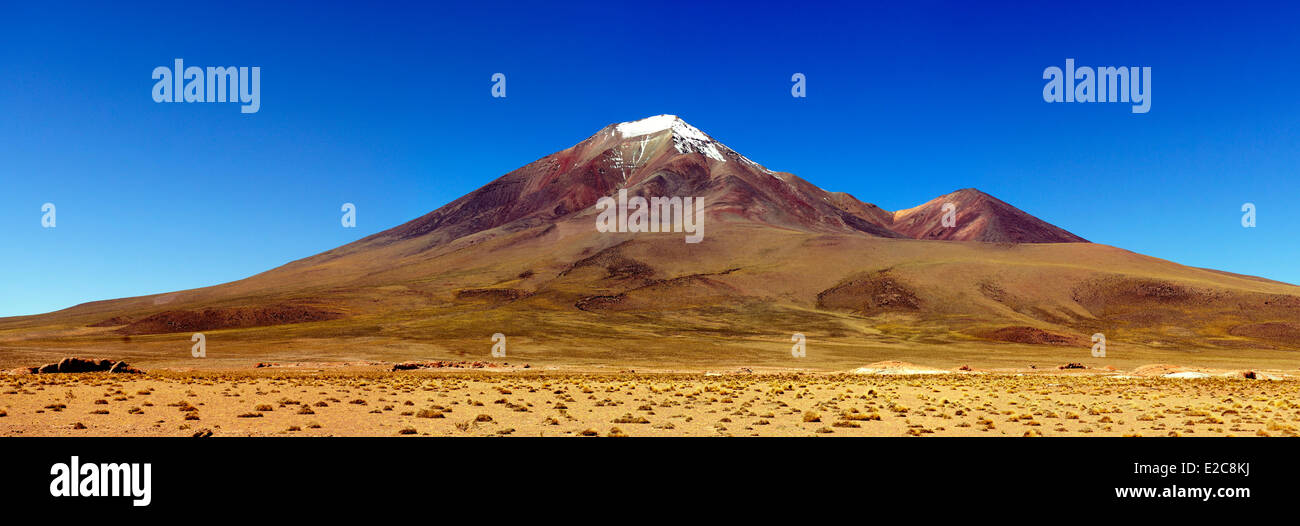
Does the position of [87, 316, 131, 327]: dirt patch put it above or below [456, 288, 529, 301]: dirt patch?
below

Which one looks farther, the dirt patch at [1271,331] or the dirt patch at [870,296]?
the dirt patch at [870,296]

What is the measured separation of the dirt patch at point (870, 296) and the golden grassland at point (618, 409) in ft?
298

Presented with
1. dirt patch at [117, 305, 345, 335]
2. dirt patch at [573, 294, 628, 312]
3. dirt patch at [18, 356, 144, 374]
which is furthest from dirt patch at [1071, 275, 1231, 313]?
dirt patch at [18, 356, 144, 374]

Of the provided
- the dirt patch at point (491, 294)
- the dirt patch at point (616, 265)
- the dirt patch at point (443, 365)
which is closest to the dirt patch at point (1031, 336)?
the dirt patch at point (616, 265)

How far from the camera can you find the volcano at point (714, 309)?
81.2m

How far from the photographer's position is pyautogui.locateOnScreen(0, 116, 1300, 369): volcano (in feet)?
267

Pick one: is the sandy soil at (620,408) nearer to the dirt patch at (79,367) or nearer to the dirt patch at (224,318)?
the dirt patch at (79,367)

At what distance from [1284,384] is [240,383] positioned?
189ft

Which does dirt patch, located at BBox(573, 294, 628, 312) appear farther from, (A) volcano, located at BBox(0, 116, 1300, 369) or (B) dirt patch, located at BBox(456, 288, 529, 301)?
(B) dirt patch, located at BBox(456, 288, 529, 301)

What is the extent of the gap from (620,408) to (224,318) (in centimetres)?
11190

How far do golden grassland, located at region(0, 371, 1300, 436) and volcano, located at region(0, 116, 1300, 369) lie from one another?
98.0 ft
